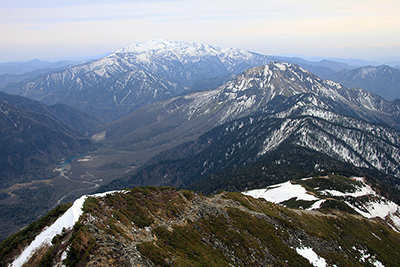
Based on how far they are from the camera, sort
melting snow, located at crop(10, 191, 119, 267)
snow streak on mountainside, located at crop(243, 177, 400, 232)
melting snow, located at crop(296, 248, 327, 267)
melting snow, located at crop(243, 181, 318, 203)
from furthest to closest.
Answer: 1. melting snow, located at crop(243, 181, 318, 203)
2. snow streak on mountainside, located at crop(243, 177, 400, 232)
3. melting snow, located at crop(296, 248, 327, 267)
4. melting snow, located at crop(10, 191, 119, 267)

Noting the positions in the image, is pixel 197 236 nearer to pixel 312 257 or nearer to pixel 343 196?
pixel 312 257

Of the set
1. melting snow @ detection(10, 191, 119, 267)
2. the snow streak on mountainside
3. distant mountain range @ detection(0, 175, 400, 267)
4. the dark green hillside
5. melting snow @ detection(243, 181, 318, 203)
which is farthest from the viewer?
melting snow @ detection(243, 181, 318, 203)

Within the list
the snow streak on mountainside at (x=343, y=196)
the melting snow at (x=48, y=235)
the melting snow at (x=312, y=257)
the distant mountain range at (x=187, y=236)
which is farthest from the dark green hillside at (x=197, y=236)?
the snow streak on mountainside at (x=343, y=196)

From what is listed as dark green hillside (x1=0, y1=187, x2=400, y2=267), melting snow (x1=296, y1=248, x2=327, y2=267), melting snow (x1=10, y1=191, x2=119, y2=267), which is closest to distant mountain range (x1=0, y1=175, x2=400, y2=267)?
melting snow (x1=10, y1=191, x2=119, y2=267)

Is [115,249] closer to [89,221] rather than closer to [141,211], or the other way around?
[89,221]

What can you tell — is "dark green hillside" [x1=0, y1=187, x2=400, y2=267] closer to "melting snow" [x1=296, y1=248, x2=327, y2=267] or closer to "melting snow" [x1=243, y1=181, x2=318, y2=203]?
"melting snow" [x1=296, y1=248, x2=327, y2=267]

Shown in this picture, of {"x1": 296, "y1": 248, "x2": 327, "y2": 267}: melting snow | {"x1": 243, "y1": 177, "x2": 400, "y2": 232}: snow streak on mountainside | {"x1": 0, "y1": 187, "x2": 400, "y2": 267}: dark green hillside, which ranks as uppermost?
{"x1": 0, "y1": 187, "x2": 400, "y2": 267}: dark green hillside

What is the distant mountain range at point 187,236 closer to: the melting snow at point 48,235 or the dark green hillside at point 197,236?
the melting snow at point 48,235

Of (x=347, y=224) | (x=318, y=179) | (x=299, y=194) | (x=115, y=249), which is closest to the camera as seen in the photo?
(x=115, y=249)

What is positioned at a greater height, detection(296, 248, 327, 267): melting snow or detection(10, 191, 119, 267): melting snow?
detection(10, 191, 119, 267): melting snow

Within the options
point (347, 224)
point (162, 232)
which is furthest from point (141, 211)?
point (347, 224)

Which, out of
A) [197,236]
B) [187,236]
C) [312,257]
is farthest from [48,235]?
[312,257]
